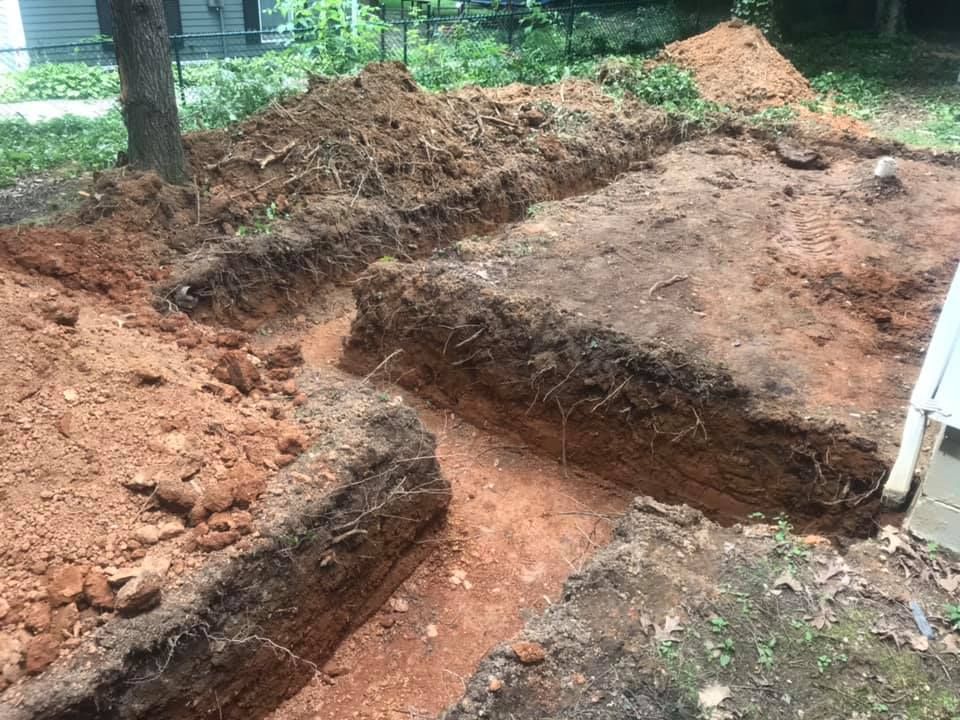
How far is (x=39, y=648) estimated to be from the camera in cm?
287

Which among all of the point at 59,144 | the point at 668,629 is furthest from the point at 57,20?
the point at 668,629

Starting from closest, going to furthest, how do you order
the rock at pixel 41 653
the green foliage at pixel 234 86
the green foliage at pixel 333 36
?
the rock at pixel 41 653 → the green foliage at pixel 234 86 → the green foliage at pixel 333 36

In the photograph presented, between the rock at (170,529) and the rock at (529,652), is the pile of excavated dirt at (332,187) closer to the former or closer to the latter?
the rock at (170,529)

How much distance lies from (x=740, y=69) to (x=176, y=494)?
412 inches

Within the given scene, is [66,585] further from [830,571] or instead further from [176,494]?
[830,571]

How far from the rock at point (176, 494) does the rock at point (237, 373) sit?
3.33ft

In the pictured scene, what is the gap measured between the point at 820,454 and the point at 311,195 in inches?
198

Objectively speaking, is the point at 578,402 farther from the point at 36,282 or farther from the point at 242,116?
the point at 242,116

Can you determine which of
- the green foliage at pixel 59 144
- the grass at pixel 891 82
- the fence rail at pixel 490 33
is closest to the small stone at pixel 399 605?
the green foliage at pixel 59 144

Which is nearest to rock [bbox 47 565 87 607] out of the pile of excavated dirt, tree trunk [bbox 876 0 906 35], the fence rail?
the pile of excavated dirt

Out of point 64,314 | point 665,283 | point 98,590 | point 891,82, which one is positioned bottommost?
point 98,590

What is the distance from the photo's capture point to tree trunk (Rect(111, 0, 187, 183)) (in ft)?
20.4

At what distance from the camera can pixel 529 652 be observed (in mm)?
2916

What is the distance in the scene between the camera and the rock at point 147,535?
3318 mm
